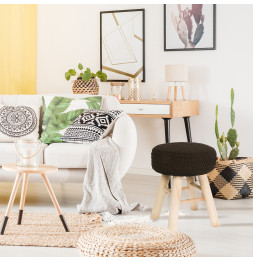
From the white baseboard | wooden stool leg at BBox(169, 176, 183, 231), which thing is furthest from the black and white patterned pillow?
the white baseboard

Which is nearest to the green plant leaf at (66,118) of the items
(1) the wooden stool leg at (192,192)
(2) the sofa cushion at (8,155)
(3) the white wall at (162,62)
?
(2) the sofa cushion at (8,155)

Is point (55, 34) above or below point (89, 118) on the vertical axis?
above

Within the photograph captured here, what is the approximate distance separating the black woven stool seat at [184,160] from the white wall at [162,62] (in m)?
1.67

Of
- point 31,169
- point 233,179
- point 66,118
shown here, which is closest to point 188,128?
point 233,179

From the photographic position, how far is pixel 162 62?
5355 millimetres

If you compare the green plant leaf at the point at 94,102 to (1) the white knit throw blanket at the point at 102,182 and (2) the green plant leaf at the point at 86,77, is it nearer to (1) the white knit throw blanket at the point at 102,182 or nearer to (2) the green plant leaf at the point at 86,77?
(1) the white knit throw blanket at the point at 102,182

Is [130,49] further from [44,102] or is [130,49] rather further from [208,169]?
[208,169]

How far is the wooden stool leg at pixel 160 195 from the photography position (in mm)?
3553

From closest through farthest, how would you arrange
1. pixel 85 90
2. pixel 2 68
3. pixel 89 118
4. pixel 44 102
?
pixel 89 118
pixel 44 102
pixel 85 90
pixel 2 68

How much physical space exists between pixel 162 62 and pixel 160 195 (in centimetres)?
207

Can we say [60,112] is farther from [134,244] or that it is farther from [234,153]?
[134,244]

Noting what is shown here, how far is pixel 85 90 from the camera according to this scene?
5227 millimetres
